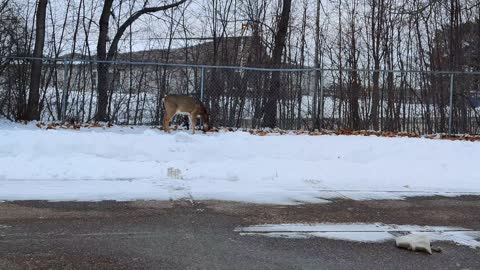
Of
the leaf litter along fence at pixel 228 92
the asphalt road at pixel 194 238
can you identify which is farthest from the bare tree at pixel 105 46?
the asphalt road at pixel 194 238

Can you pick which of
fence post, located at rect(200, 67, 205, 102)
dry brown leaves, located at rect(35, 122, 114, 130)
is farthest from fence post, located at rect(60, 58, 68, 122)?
fence post, located at rect(200, 67, 205, 102)

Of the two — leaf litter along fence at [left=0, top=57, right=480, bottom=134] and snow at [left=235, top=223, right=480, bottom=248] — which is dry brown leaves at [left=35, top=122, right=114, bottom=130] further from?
snow at [left=235, top=223, right=480, bottom=248]

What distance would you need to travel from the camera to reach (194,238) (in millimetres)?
5586

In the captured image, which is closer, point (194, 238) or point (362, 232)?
point (194, 238)

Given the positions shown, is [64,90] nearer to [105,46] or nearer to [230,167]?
[105,46]

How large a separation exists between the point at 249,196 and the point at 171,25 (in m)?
15.5

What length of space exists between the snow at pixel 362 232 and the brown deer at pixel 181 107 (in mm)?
7967

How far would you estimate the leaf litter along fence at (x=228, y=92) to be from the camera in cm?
1514

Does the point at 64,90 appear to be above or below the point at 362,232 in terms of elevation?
above

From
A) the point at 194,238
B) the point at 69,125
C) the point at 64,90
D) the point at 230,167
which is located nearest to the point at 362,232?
the point at 194,238

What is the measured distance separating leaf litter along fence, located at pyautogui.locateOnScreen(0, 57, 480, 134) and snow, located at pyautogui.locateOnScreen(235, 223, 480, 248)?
921 centimetres

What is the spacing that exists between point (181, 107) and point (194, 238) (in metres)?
8.69

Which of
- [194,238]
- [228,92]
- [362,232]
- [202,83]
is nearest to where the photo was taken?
[194,238]

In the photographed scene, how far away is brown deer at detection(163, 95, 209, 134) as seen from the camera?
45.8ft
